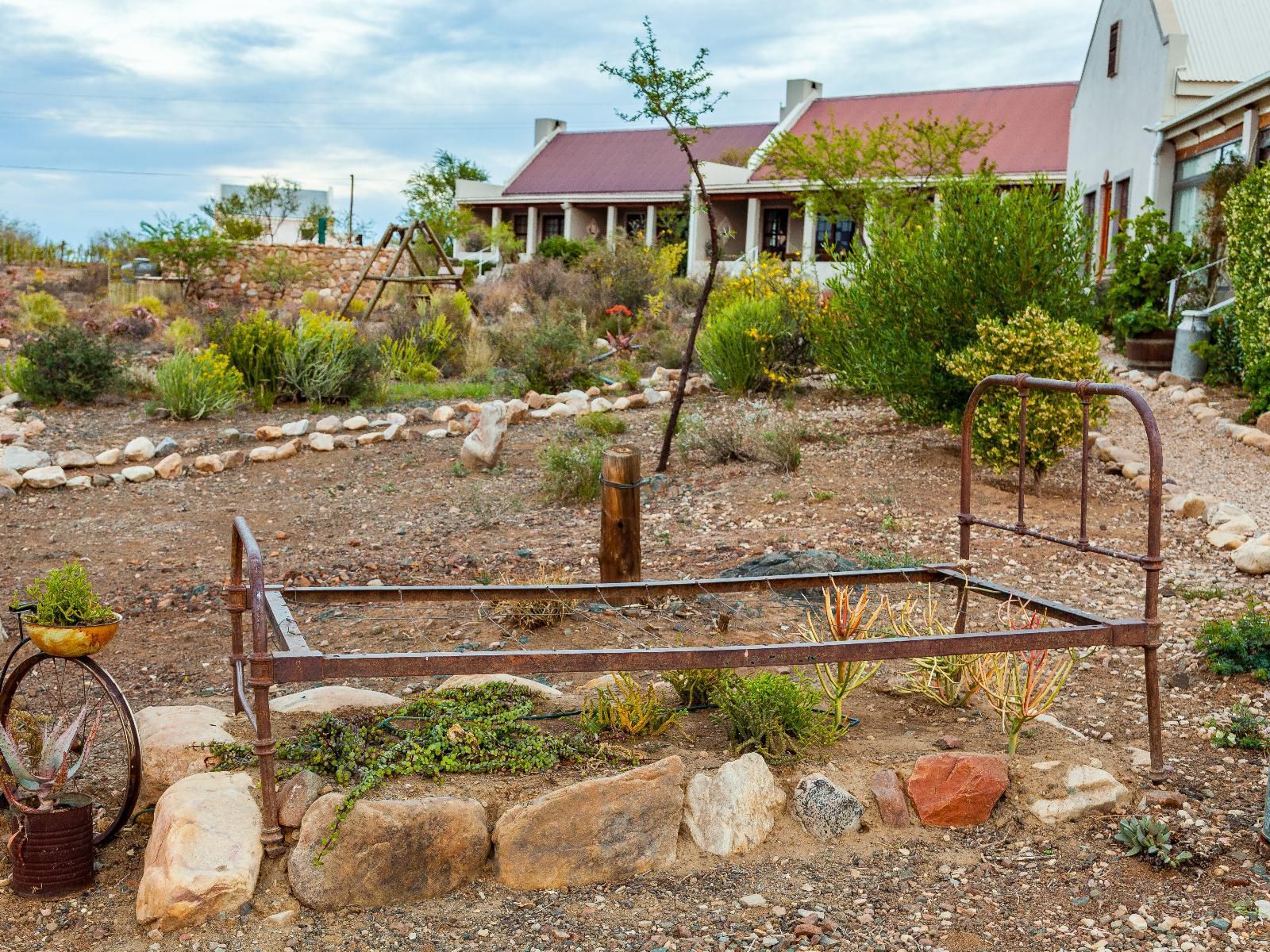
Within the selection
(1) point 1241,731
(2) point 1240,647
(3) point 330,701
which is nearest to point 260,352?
(3) point 330,701

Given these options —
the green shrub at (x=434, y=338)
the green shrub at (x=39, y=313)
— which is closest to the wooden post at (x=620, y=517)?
the green shrub at (x=434, y=338)

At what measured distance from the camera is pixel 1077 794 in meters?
3.62

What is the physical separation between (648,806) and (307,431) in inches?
333

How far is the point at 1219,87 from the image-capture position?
16.7 m

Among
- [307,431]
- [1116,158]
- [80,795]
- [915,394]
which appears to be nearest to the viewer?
[80,795]

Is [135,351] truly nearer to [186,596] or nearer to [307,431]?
[307,431]

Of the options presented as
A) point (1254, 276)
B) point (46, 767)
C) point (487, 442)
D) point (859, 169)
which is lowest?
point (46, 767)

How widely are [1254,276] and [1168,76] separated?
7.02m

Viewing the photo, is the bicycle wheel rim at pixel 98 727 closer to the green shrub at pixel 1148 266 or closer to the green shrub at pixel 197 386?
the green shrub at pixel 197 386

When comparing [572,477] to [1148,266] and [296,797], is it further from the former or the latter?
[1148,266]

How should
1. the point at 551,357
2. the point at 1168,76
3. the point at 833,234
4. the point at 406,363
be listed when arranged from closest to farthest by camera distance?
the point at 551,357 < the point at 406,363 < the point at 1168,76 < the point at 833,234

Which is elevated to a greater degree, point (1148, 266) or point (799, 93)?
point (799, 93)

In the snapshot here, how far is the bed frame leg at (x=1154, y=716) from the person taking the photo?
12.3 ft

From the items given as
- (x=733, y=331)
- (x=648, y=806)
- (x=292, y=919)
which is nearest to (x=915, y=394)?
(x=733, y=331)
